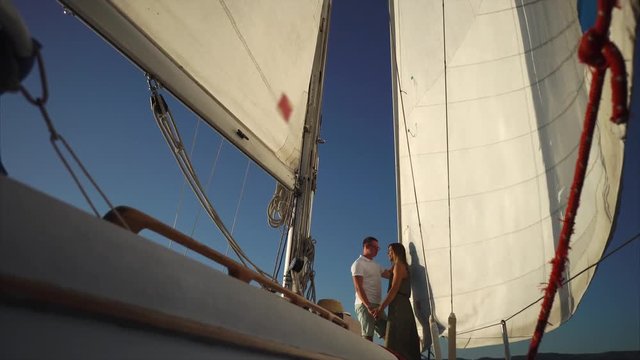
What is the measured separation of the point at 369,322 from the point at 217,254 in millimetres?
2146

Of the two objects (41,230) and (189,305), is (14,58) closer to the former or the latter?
(41,230)

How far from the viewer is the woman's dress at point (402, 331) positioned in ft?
10.1

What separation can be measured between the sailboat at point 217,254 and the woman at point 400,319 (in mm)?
300

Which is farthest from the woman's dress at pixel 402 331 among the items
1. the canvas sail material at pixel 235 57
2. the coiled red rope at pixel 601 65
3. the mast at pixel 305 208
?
the coiled red rope at pixel 601 65

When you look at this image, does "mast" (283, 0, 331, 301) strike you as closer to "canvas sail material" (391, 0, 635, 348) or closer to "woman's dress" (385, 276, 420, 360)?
"woman's dress" (385, 276, 420, 360)

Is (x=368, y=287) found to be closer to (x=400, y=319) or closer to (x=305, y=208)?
(x=400, y=319)

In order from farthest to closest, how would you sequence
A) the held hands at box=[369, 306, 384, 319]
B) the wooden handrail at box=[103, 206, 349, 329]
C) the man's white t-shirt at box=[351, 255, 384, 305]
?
the man's white t-shirt at box=[351, 255, 384, 305]
the held hands at box=[369, 306, 384, 319]
the wooden handrail at box=[103, 206, 349, 329]

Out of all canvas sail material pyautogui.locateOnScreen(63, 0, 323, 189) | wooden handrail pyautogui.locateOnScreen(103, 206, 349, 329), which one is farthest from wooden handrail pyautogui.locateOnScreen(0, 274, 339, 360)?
canvas sail material pyautogui.locateOnScreen(63, 0, 323, 189)

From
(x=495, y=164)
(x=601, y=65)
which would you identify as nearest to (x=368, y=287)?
(x=495, y=164)

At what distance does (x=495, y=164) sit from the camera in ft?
11.3

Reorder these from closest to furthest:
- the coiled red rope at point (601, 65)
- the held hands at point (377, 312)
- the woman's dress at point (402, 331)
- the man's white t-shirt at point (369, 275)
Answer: the coiled red rope at point (601, 65) → the woman's dress at point (402, 331) → the held hands at point (377, 312) → the man's white t-shirt at point (369, 275)

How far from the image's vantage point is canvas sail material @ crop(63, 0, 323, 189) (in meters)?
2.17

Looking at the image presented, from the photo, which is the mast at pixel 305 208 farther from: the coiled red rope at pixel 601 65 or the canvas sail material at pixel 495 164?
the coiled red rope at pixel 601 65

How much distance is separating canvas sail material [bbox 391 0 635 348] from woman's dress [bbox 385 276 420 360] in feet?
1.14
